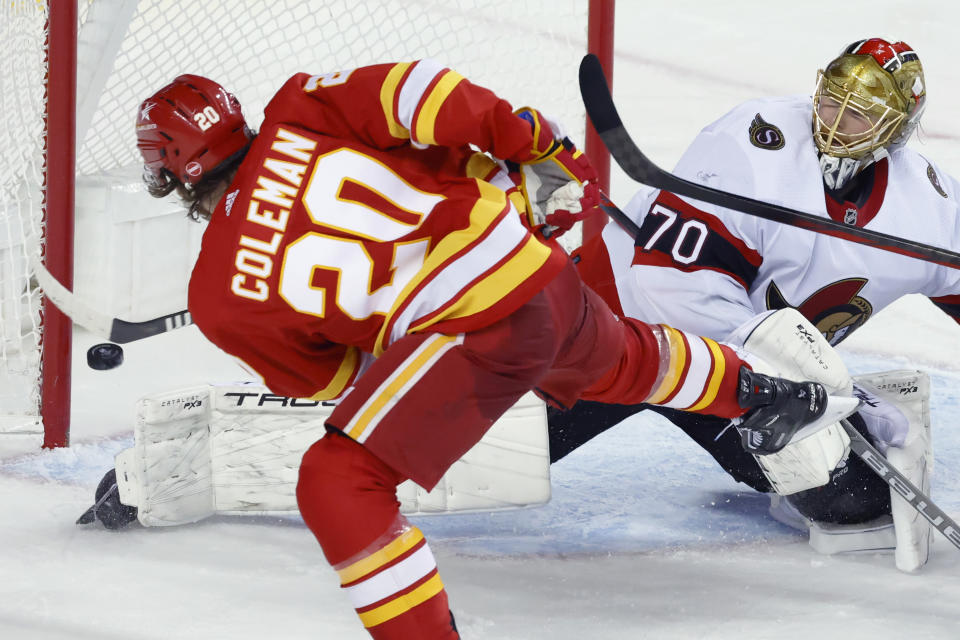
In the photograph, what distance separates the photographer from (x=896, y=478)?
196 centimetres

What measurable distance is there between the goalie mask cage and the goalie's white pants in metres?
0.53

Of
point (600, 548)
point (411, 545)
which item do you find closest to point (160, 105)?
point (411, 545)

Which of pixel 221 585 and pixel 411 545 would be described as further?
pixel 221 585

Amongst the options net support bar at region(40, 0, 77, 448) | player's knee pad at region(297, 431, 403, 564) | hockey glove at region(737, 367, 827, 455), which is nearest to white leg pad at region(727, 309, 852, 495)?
hockey glove at region(737, 367, 827, 455)

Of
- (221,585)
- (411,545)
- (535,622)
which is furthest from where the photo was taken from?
(221,585)

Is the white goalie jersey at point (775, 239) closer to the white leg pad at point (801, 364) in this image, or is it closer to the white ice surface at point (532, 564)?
the white leg pad at point (801, 364)

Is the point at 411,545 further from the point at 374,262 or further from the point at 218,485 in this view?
the point at 218,485

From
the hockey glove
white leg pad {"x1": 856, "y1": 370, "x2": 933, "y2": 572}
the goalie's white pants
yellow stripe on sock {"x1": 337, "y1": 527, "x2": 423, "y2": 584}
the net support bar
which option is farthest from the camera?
the net support bar

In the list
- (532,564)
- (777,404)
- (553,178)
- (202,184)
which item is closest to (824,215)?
(777,404)

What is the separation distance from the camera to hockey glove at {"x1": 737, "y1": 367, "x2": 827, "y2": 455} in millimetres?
1818

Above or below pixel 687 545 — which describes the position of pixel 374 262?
above

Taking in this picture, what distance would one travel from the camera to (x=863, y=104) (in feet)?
6.41

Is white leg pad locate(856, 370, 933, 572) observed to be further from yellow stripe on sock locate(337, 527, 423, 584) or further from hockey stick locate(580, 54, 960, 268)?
yellow stripe on sock locate(337, 527, 423, 584)

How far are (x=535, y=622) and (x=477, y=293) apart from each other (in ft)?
1.87
